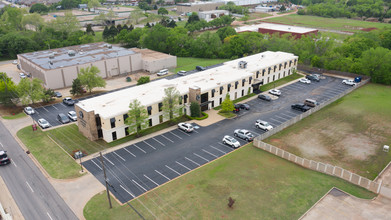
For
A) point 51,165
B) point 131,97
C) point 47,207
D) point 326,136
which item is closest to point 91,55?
point 131,97

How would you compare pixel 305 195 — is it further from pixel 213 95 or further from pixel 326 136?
pixel 213 95

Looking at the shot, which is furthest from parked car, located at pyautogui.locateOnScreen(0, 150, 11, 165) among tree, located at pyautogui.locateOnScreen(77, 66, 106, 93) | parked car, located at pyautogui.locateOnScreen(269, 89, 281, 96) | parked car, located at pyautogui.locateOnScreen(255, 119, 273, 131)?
parked car, located at pyautogui.locateOnScreen(269, 89, 281, 96)

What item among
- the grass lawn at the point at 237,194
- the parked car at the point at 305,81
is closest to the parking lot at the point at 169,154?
the grass lawn at the point at 237,194

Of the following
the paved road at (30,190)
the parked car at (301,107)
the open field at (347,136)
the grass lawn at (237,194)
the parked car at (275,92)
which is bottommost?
the paved road at (30,190)

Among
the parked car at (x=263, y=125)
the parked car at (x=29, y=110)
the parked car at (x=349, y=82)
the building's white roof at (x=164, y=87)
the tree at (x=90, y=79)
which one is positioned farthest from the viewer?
the parked car at (x=349, y=82)

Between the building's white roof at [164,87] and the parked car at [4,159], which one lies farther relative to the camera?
the building's white roof at [164,87]

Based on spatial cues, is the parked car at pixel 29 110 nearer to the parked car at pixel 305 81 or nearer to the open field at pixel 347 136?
the open field at pixel 347 136

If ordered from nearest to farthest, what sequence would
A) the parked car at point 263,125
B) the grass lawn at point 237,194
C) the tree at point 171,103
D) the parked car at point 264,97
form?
the grass lawn at point 237,194
the parked car at point 263,125
the tree at point 171,103
the parked car at point 264,97

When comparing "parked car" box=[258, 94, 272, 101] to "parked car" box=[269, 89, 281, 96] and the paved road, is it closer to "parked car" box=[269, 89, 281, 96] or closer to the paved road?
"parked car" box=[269, 89, 281, 96]
